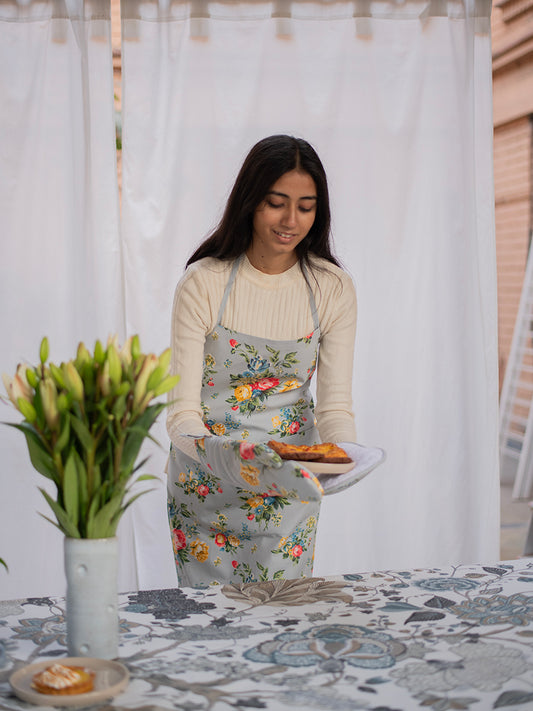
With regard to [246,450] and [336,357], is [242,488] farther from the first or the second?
[246,450]

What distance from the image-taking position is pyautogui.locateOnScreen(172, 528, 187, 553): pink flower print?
7.41ft

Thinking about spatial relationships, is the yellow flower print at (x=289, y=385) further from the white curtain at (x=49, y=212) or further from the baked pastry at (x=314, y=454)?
the white curtain at (x=49, y=212)

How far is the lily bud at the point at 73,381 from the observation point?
1.18 m

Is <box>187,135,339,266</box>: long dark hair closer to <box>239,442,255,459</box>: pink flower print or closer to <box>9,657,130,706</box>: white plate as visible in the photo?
<box>239,442,255,459</box>: pink flower print

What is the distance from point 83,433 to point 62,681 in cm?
32

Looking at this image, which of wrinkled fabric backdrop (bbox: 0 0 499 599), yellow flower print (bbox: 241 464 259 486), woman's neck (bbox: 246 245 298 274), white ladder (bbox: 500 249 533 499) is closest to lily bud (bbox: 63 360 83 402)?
yellow flower print (bbox: 241 464 259 486)

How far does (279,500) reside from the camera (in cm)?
212

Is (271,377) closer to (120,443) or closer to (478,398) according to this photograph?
(120,443)

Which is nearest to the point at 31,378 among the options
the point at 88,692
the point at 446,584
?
the point at 88,692

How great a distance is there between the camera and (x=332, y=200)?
3.53m

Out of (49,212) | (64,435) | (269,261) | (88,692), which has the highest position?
(49,212)

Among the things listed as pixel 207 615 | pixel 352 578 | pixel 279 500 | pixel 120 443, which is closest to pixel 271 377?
pixel 279 500

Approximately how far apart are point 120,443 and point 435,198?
8.54ft

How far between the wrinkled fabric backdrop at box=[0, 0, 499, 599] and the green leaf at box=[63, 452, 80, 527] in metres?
2.19
